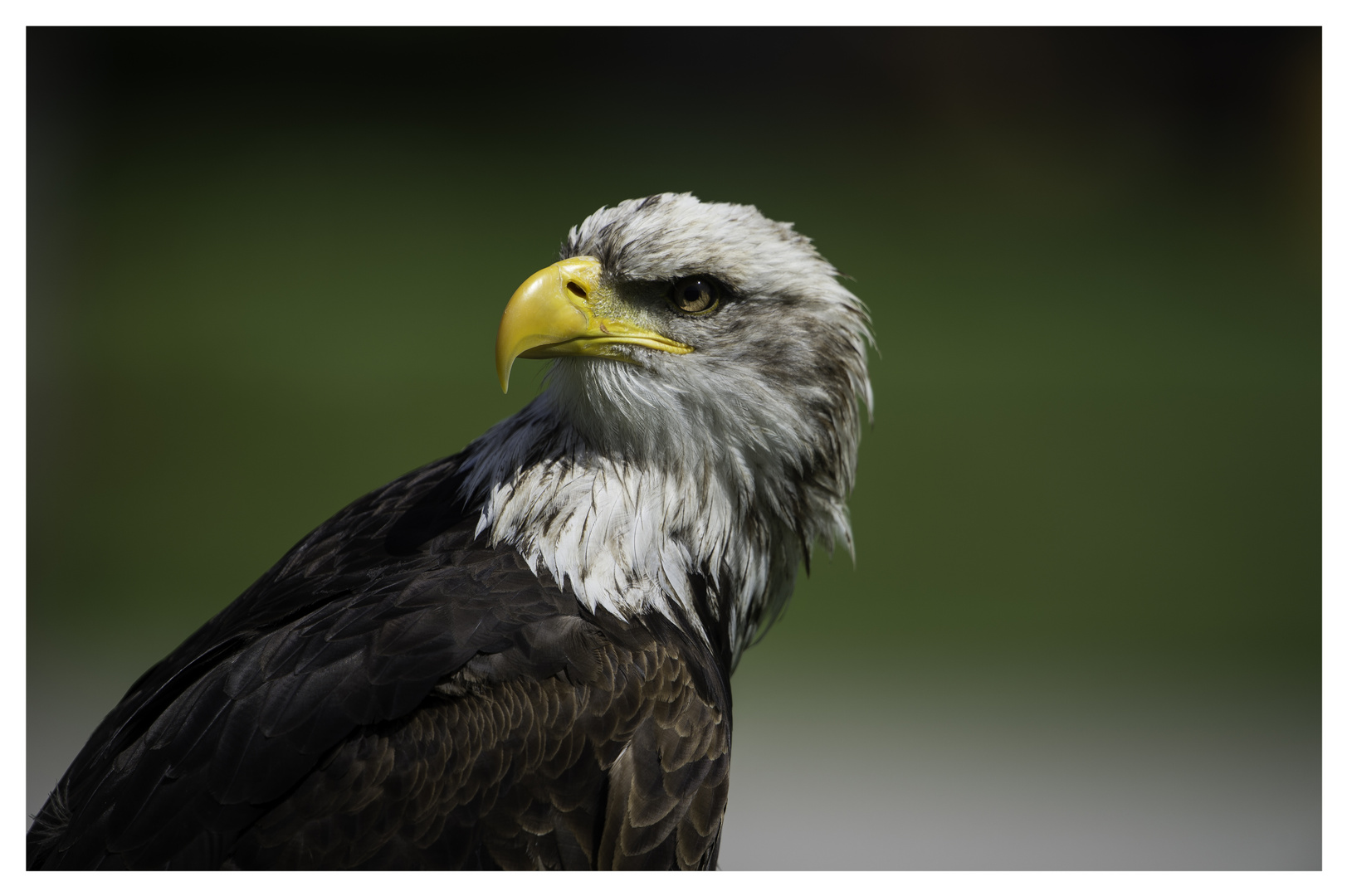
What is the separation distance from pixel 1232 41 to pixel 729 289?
146 centimetres

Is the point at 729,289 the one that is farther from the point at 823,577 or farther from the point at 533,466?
the point at 823,577

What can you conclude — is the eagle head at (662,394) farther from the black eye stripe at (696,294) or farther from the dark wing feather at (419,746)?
the dark wing feather at (419,746)

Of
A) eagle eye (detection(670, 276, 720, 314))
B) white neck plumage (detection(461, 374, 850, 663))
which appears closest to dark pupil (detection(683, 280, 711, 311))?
eagle eye (detection(670, 276, 720, 314))

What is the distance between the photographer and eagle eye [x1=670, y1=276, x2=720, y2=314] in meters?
2.16

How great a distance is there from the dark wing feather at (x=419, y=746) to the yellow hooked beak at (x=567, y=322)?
48cm

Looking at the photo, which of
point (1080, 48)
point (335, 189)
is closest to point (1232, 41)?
point (1080, 48)

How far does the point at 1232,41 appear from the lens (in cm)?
239

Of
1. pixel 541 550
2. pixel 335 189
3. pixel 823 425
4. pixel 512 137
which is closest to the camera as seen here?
pixel 541 550

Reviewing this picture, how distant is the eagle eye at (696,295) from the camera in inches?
85.1

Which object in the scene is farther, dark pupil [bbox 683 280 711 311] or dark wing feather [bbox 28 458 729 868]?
dark pupil [bbox 683 280 711 311]

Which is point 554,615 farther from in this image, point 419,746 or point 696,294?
point 696,294

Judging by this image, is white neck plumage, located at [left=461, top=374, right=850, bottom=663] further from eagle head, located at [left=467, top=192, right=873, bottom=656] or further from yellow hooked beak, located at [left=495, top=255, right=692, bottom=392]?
yellow hooked beak, located at [left=495, top=255, right=692, bottom=392]

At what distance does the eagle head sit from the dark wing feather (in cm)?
17

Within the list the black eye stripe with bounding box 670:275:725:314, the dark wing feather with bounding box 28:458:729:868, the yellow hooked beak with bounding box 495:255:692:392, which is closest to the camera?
the dark wing feather with bounding box 28:458:729:868
